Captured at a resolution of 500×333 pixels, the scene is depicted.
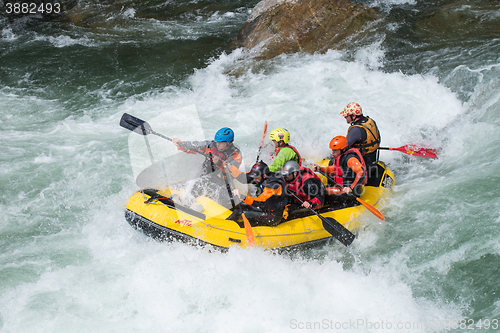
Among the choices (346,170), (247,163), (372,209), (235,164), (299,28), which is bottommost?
(247,163)

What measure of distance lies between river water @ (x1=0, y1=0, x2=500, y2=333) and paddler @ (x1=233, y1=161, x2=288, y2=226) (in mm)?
464

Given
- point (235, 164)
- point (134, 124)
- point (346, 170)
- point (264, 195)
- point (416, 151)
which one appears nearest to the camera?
point (264, 195)

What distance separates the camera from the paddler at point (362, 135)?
534 centimetres

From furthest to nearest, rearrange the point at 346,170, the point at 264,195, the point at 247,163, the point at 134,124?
the point at 247,163, the point at 346,170, the point at 134,124, the point at 264,195

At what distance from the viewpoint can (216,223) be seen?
480 cm

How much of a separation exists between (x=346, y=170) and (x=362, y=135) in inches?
22.1

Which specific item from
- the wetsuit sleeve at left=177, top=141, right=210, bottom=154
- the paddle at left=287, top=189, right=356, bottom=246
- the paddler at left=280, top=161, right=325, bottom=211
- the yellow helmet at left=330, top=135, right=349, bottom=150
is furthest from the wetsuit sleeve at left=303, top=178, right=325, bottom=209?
the wetsuit sleeve at left=177, top=141, right=210, bottom=154

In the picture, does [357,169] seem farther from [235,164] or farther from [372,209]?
[235,164]

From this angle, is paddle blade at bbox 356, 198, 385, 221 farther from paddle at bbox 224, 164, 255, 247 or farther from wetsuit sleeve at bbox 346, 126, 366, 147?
paddle at bbox 224, 164, 255, 247

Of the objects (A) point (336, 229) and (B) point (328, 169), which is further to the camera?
(B) point (328, 169)

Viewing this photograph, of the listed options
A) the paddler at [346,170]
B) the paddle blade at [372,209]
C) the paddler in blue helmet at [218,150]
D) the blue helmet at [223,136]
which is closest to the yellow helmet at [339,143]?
the paddler at [346,170]

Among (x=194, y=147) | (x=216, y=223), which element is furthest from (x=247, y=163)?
(x=216, y=223)

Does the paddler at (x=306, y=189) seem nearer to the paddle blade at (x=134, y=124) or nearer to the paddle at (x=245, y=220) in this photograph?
the paddle at (x=245, y=220)

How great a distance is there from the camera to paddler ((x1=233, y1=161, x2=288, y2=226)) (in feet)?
15.1
